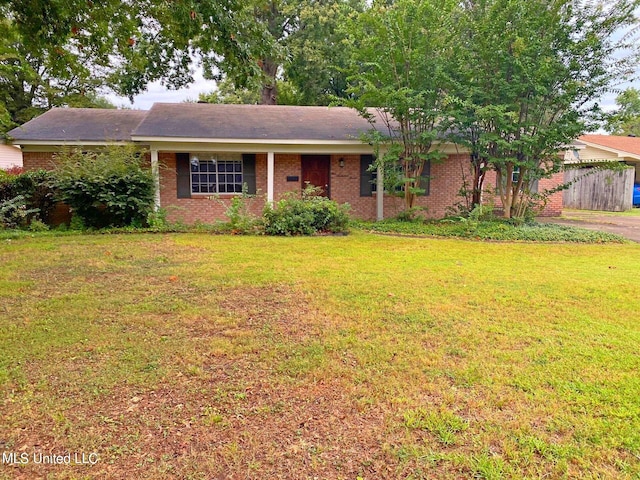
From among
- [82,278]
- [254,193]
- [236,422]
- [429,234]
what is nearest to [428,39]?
[429,234]

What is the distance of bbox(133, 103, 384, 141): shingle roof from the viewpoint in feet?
40.0

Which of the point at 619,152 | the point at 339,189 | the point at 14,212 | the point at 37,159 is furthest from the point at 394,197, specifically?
the point at 619,152

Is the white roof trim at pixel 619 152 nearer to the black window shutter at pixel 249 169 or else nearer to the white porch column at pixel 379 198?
the white porch column at pixel 379 198

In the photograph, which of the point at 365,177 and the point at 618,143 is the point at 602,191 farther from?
the point at 365,177

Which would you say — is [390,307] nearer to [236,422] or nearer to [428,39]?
[236,422]

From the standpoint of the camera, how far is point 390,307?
4.69m

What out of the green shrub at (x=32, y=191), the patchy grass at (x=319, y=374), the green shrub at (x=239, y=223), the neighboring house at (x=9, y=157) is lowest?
the patchy grass at (x=319, y=374)

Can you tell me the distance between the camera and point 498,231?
10547mm

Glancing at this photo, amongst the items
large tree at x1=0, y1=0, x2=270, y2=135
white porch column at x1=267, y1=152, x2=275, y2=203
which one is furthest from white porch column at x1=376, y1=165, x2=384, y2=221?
large tree at x1=0, y1=0, x2=270, y2=135

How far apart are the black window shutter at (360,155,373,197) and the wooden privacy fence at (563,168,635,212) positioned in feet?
30.4

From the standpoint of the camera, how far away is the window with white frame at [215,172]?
12.9 meters

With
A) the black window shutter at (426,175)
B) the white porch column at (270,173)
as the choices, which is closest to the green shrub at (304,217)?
the white porch column at (270,173)

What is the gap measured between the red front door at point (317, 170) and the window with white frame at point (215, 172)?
2009mm

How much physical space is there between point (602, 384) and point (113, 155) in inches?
410
